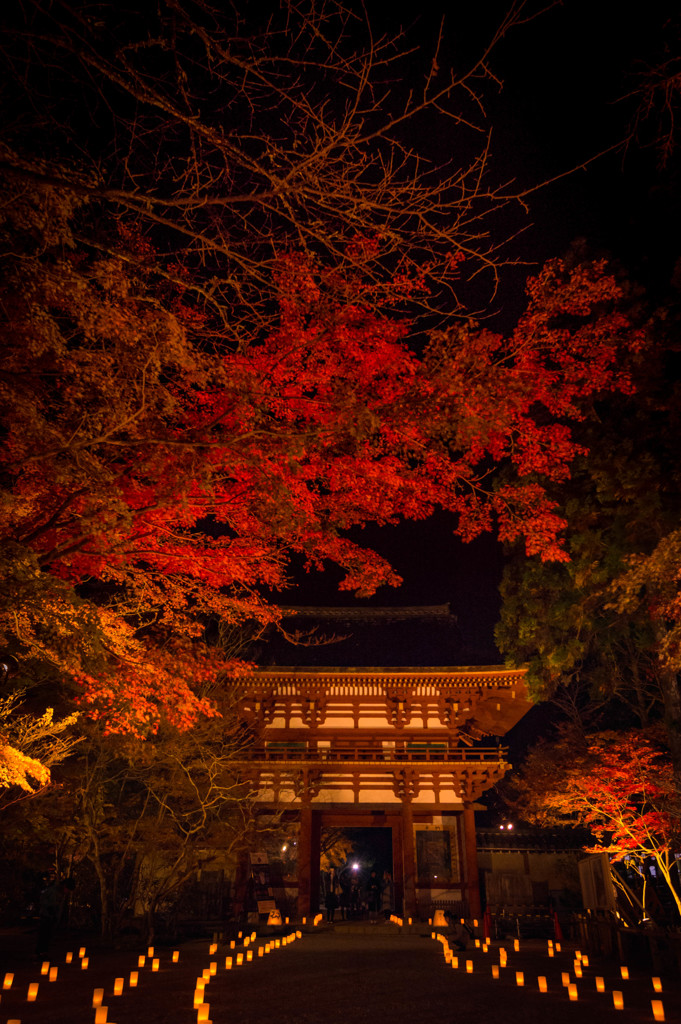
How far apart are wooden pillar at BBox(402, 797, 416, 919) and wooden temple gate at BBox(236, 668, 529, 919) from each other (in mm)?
27

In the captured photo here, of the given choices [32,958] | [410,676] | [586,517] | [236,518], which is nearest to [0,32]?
[236,518]

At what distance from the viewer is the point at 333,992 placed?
6578 mm

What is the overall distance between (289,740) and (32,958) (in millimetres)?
7511

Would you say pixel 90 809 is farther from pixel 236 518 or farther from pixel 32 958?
pixel 236 518

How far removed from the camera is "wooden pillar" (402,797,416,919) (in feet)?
49.0

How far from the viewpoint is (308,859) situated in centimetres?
1548

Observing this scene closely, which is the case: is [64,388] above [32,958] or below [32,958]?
above

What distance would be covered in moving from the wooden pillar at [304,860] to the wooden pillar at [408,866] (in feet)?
7.09

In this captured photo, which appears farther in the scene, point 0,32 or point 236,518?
point 236,518

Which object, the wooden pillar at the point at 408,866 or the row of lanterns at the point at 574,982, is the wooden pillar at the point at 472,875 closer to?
the wooden pillar at the point at 408,866

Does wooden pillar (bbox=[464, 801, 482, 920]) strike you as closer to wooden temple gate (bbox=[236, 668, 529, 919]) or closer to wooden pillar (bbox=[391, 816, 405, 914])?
wooden temple gate (bbox=[236, 668, 529, 919])

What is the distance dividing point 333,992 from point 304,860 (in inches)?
375

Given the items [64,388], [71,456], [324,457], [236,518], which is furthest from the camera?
[324,457]

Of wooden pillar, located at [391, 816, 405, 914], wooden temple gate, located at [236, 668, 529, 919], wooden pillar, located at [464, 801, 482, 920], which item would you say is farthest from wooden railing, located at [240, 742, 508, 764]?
wooden pillar, located at [464, 801, 482, 920]
